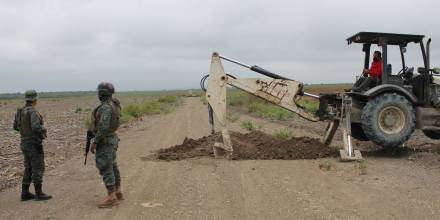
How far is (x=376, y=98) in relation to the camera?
11.8m

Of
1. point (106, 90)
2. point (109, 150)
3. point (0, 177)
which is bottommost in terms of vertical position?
point (0, 177)

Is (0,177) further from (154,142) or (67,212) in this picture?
(154,142)

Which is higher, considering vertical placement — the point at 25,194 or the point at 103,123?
the point at 103,123

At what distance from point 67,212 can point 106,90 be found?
1.86 metres

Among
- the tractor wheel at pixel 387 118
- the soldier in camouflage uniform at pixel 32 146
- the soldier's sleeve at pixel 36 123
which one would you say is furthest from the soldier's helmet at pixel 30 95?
the tractor wheel at pixel 387 118

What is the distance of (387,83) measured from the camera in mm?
12102

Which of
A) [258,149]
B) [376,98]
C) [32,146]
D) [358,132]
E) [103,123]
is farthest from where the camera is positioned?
[358,132]

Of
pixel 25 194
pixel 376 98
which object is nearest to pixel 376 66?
pixel 376 98

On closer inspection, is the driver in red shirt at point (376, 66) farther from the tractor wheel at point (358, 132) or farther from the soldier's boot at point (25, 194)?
the soldier's boot at point (25, 194)

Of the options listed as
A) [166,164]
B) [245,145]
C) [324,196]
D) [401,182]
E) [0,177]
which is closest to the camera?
[324,196]

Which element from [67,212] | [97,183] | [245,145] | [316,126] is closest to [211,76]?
[245,145]

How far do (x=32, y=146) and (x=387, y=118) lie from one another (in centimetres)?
780

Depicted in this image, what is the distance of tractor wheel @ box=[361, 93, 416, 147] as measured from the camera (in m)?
A: 11.8

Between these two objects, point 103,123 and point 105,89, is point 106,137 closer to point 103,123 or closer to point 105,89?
point 103,123
